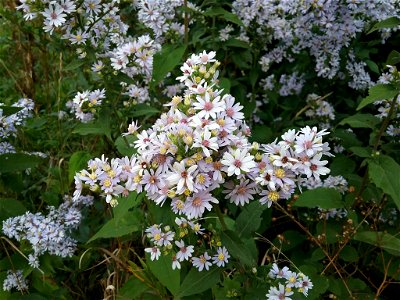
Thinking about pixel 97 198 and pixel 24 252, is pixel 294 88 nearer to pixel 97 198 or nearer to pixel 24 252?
pixel 97 198

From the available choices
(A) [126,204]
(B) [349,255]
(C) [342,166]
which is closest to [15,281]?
(A) [126,204]

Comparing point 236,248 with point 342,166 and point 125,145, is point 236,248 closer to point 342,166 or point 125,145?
point 125,145

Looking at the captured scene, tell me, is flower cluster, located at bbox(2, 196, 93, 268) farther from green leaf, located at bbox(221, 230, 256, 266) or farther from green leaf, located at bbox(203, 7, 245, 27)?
green leaf, located at bbox(203, 7, 245, 27)

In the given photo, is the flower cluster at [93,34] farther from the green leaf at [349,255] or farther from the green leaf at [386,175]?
the green leaf at [349,255]

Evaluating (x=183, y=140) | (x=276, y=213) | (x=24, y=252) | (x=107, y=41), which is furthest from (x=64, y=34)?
(x=276, y=213)

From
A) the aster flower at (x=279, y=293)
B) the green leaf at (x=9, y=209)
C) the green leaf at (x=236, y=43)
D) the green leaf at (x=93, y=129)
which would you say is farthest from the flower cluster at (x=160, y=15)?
the aster flower at (x=279, y=293)

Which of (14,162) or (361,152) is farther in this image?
(14,162)
